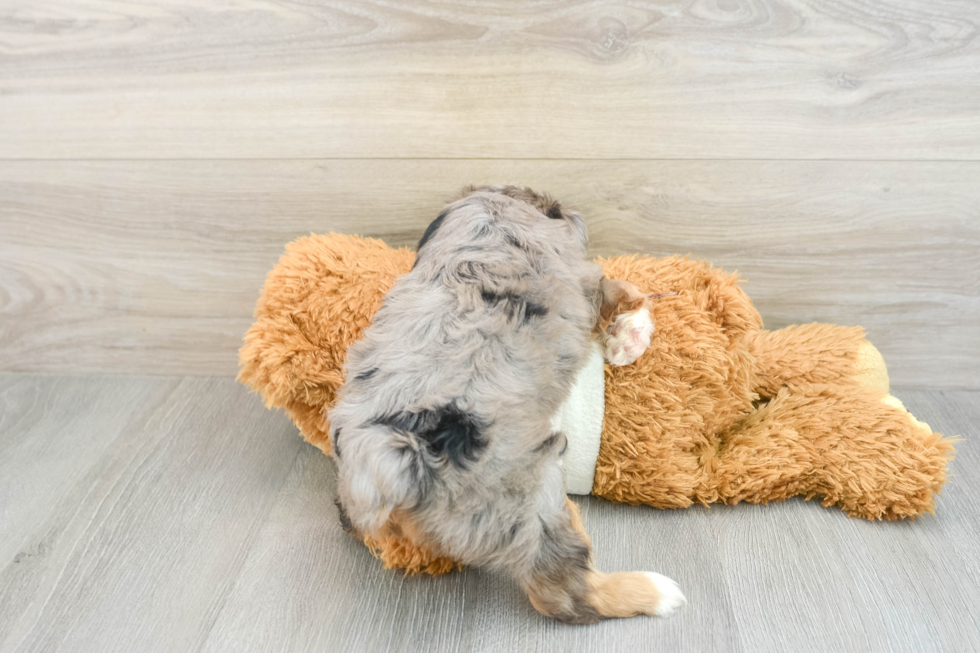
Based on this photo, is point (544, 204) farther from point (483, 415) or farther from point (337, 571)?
point (337, 571)

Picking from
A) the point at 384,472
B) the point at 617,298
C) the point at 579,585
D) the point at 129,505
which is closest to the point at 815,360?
the point at 617,298

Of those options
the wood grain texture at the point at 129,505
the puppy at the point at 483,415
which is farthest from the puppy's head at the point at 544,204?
the wood grain texture at the point at 129,505

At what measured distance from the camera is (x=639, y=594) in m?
0.97

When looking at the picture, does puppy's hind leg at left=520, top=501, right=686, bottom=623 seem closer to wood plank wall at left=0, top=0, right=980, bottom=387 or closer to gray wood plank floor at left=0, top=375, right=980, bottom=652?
gray wood plank floor at left=0, top=375, right=980, bottom=652

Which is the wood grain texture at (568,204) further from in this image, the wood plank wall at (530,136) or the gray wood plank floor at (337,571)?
the gray wood plank floor at (337,571)

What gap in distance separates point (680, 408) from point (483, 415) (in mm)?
440

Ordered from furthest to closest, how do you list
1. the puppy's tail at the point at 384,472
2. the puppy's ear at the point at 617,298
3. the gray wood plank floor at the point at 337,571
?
the puppy's ear at the point at 617,298, the gray wood plank floor at the point at 337,571, the puppy's tail at the point at 384,472

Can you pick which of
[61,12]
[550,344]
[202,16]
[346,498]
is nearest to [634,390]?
[550,344]

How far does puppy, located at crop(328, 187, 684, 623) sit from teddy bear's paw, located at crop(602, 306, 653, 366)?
103 mm

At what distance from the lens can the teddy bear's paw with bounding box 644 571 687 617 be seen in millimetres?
975

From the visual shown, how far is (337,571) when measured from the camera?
108cm

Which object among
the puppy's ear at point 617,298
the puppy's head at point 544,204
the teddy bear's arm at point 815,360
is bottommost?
the teddy bear's arm at point 815,360

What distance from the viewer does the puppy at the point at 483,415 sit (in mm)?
830

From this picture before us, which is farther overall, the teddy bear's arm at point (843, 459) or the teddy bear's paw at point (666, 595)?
the teddy bear's arm at point (843, 459)
